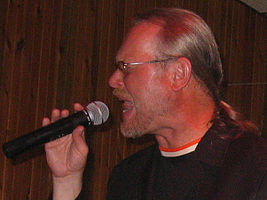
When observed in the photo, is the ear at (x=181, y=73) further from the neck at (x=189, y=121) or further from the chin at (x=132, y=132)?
the chin at (x=132, y=132)

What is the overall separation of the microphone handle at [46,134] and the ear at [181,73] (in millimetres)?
462

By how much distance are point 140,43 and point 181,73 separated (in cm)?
25

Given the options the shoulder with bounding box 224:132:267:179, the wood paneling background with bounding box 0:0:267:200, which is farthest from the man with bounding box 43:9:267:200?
the wood paneling background with bounding box 0:0:267:200

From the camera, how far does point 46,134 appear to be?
69.4 inches

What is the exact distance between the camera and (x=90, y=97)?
12.5 feet

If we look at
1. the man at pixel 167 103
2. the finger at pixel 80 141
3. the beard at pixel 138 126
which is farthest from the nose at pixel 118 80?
the finger at pixel 80 141

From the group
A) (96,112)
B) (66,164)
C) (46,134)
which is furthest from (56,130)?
(66,164)

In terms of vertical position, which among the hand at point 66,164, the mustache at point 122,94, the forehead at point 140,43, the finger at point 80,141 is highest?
the forehead at point 140,43

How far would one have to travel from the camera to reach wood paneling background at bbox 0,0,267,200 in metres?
3.17

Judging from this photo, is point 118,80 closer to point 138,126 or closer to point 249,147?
point 138,126

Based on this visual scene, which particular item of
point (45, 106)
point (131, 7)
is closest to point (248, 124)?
point (45, 106)

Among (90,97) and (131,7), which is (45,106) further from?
(131,7)

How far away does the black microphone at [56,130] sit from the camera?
5.62 ft

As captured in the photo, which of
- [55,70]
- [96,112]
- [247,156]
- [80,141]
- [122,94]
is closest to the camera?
[247,156]
